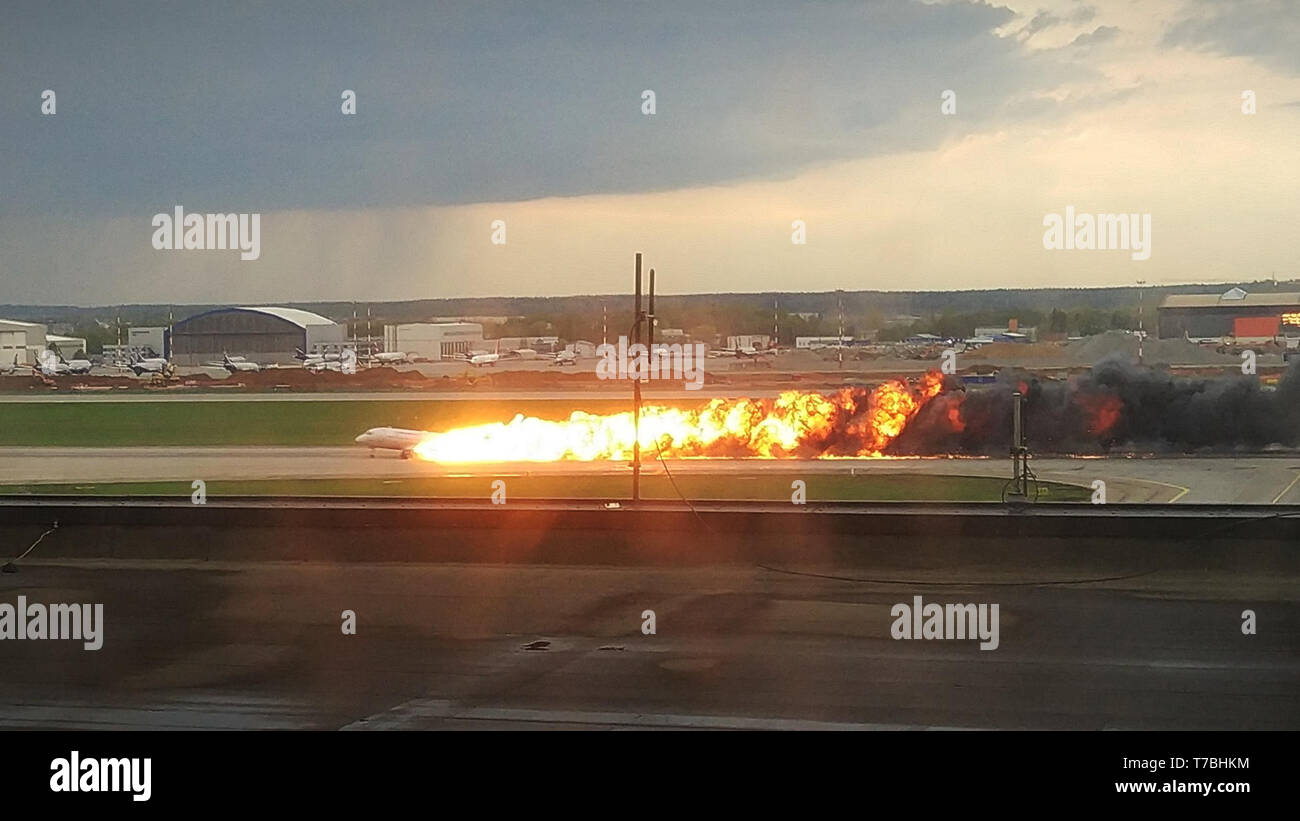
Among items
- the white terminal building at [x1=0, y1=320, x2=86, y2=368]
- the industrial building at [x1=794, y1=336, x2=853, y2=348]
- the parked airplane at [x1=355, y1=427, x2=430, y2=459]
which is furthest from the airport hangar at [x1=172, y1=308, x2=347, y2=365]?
the industrial building at [x1=794, y1=336, x2=853, y2=348]

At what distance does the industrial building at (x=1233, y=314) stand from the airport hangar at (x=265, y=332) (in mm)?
29952

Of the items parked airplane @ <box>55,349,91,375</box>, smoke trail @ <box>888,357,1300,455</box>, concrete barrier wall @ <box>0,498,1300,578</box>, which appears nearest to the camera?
concrete barrier wall @ <box>0,498,1300,578</box>

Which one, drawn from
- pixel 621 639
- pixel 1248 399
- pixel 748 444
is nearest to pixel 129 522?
pixel 621 639

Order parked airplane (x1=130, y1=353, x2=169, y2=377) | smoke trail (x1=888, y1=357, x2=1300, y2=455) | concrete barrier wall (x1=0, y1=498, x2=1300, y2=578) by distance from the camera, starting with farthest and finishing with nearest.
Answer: parked airplane (x1=130, y1=353, x2=169, y2=377), smoke trail (x1=888, y1=357, x2=1300, y2=455), concrete barrier wall (x1=0, y1=498, x2=1300, y2=578)

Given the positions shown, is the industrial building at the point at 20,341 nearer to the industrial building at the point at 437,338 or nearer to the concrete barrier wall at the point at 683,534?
the industrial building at the point at 437,338

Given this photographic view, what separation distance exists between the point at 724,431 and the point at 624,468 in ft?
14.2

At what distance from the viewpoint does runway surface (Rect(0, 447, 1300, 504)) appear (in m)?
33.6

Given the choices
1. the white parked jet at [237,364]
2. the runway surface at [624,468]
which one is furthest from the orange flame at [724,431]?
the white parked jet at [237,364]

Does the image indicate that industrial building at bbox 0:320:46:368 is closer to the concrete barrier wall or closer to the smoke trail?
the concrete barrier wall

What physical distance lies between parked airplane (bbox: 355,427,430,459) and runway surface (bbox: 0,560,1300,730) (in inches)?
949

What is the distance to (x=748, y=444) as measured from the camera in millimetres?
41875

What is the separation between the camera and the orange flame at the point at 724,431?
126 feet
